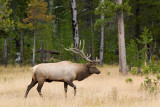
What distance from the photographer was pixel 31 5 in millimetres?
19562

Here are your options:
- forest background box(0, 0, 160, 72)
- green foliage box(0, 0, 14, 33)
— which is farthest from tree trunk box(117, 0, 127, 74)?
green foliage box(0, 0, 14, 33)

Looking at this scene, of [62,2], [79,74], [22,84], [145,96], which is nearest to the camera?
[145,96]

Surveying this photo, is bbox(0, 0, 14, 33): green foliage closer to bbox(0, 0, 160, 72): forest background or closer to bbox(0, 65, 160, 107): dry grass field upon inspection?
bbox(0, 0, 160, 72): forest background

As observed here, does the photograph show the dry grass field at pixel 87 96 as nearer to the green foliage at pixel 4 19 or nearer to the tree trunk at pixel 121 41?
the tree trunk at pixel 121 41

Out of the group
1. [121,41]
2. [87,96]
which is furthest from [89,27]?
[87,96]

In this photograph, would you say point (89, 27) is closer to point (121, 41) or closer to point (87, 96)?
point (121, 41)

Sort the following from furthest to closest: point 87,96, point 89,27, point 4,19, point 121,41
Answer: point 89,27 < point 4,19 < point 121,41 < point 87,96

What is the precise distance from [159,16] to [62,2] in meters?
7.81

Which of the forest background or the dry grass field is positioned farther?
the forest background

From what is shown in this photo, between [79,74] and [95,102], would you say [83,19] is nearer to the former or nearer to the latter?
[79,74]

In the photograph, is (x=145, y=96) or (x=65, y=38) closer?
(x=145, y=96)

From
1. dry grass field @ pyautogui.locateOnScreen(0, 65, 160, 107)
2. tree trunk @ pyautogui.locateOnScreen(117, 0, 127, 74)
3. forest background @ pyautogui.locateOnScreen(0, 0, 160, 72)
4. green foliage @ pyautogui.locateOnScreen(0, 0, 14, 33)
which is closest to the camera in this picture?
dry grass field @ pyautogui.locateOnScreen(0, 65, 160, 107)

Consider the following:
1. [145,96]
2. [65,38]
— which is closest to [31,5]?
[65,38]

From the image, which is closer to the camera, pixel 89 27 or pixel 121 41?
pixel 121 41
